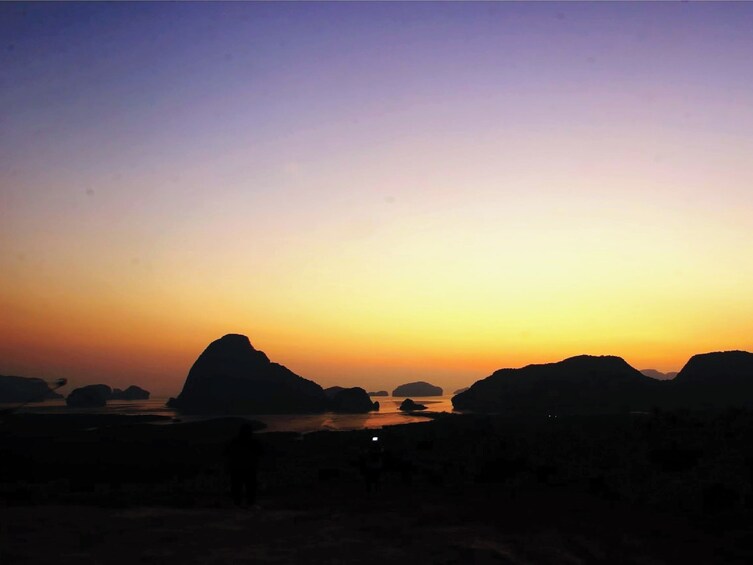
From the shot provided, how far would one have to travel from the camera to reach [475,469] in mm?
28906

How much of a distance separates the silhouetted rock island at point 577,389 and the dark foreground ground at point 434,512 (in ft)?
334

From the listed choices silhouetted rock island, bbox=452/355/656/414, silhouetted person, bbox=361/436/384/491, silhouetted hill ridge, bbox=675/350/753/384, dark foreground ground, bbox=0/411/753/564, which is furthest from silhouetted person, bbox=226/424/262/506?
silhouetted hill ridge, bbox=675/350/753/384

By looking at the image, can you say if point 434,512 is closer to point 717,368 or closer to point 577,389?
point 577,389

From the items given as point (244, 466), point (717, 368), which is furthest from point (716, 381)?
point (244, 466)

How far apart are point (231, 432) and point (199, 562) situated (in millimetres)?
72449

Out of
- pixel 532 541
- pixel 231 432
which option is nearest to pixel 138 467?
pixel 532 541

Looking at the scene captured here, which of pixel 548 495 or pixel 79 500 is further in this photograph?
pixel 548 495

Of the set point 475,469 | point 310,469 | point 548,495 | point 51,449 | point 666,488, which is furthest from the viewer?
point 51,449

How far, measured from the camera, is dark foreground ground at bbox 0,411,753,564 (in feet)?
40.2

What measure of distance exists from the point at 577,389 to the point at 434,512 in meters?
154

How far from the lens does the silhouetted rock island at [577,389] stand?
13862 centimetres

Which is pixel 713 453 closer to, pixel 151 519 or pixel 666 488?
pixel 666 488

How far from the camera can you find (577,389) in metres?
160

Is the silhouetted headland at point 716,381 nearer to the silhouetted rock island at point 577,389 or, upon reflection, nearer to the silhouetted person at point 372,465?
the silhouetted rock island at point 577,389
